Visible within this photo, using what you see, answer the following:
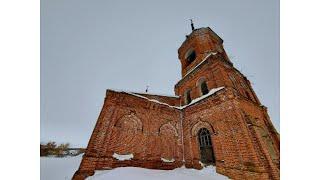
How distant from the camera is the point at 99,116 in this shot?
7.79 metres

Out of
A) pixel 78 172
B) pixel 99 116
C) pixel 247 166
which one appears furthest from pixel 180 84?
pixel 78 172

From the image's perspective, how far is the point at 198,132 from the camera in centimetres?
832

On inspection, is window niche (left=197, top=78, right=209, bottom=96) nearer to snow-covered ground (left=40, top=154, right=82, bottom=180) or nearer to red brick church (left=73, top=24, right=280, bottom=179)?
red brick church (left=73, top=24, right=280, bottom=179)

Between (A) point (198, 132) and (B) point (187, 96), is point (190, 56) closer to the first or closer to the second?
(B) point (187, 96)

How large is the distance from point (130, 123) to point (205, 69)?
4.75 m

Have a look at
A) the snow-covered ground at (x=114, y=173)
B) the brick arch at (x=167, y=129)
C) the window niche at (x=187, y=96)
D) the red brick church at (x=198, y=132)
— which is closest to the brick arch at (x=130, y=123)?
the red brick church at (x=198, y=132)

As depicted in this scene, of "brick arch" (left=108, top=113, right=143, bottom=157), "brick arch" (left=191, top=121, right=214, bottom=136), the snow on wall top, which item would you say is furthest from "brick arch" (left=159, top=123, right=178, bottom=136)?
the snow on wall top

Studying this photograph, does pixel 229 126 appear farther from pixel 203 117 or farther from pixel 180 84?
pixel 180 84

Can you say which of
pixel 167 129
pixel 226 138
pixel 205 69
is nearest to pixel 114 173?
pixel 167 129

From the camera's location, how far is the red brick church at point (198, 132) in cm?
625

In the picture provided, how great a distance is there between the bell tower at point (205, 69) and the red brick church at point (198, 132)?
2.2 inches

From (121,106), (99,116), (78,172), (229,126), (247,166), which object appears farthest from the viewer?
(121,106)

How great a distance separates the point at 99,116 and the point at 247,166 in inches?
238

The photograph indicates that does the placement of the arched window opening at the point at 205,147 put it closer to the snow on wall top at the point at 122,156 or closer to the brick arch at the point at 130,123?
the brick arch at the point at 130,123
